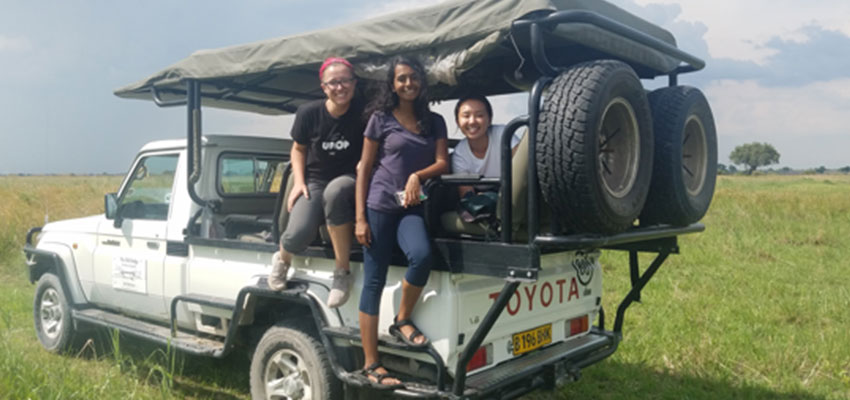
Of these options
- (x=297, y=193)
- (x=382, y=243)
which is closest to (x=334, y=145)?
(x=297, y=193)

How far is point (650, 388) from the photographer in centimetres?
506

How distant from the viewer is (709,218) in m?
15.9

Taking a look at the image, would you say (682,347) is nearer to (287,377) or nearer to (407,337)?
(407,337)

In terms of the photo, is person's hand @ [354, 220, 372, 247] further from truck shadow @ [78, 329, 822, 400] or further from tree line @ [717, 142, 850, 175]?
tree line @ [717, 142, 850, 175]

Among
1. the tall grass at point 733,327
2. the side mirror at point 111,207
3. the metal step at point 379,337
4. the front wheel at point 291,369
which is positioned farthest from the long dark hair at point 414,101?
the side mirror at point 111,207

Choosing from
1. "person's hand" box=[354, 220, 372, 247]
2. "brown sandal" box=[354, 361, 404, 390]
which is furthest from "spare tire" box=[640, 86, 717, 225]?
"brown sandal" box=[354, 361, 404, 390]

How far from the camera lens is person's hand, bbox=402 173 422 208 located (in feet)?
10.9

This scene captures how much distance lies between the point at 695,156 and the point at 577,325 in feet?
4.23

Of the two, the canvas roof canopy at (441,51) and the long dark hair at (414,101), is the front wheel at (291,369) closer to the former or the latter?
the long dark hair at (414,101)

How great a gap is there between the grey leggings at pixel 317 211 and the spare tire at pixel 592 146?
1.16m

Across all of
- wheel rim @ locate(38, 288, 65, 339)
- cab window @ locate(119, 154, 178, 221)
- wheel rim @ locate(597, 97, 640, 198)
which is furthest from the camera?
wheel rim @ locate(38, 288, 65, 339)

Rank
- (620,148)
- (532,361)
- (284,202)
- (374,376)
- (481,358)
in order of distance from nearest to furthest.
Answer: (620,148)
(374,376)
(481,358)
(532,361)
(284,202)

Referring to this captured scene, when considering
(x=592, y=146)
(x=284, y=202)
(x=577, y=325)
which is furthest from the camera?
(x=577, y=325)

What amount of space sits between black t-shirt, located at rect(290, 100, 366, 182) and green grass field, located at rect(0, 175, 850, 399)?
5.26 ft
